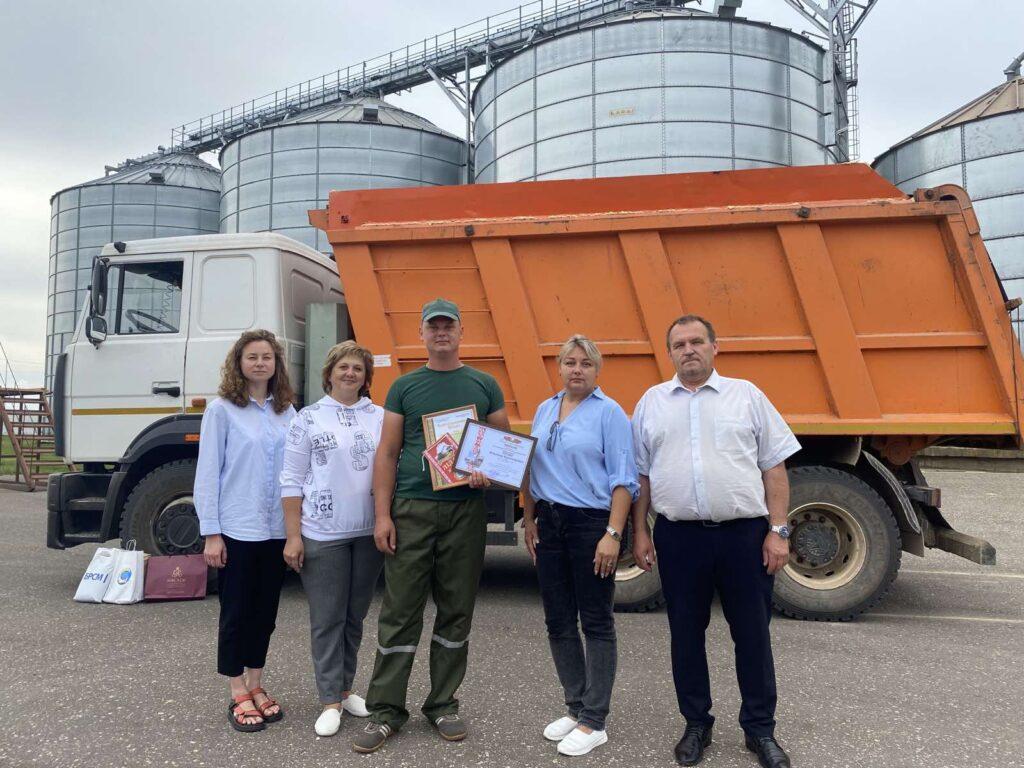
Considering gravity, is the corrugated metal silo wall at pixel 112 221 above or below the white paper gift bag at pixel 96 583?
above

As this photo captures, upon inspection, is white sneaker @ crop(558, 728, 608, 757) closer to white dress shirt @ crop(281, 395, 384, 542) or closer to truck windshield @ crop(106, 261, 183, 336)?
white dress shirt @ crop(281, 395, 384, 542)

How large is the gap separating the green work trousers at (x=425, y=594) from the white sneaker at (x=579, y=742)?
47 centimetres

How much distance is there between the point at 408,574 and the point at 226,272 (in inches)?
131

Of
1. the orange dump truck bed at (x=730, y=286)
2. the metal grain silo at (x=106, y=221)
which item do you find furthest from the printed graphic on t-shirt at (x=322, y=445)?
the metal grain silo at (x=106, y=221)

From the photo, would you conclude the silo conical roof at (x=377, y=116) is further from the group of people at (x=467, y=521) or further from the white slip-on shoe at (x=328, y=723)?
the white slip-on shoe at (x=328, y=723)

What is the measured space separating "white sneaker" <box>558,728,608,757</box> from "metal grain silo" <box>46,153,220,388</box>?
88.3 feet

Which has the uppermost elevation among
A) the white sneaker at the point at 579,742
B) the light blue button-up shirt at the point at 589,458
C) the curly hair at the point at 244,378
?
the curly hair at the point at 244,378

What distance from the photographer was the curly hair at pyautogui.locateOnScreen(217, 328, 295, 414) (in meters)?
2.95

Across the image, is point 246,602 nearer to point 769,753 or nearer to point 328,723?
point 328,723

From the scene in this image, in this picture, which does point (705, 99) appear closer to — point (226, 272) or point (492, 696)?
point (226, 272)

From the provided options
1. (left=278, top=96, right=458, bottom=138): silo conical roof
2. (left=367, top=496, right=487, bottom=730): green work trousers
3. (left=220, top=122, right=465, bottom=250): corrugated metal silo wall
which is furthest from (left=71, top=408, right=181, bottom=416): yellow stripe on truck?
(left=278, top=96, right=458, bottom=138): silo conical roof

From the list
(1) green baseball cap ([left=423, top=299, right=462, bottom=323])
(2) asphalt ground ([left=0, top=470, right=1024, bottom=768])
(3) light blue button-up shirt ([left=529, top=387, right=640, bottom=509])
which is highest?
(1) green baseball cap ([left=423, top=299, right=462, bottom=323])

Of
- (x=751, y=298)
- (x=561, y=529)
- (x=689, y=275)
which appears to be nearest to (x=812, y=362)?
(x=751, y=298)

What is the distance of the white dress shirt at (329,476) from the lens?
283 centimetres
